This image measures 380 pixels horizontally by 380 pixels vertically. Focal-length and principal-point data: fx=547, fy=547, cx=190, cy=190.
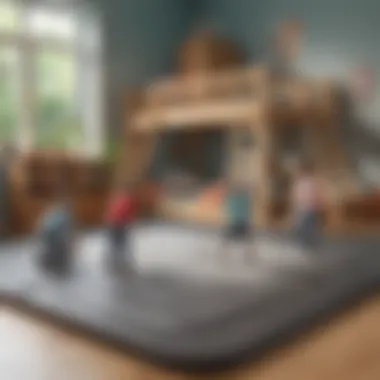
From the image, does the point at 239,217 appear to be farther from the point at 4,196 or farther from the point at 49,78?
the point at 49,78

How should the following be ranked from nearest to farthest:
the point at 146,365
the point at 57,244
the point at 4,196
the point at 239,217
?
the point at 146,365 < the point at 57,244 < the point at 239,217 < the point at 4,196

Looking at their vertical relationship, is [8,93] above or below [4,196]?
above

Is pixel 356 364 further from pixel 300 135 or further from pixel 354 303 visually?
pixel 300 135

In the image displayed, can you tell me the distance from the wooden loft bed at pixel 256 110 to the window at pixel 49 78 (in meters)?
0.28

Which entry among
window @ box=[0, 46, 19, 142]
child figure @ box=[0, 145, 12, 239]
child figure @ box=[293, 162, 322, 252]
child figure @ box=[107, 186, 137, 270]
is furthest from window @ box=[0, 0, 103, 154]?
child figure @ box=[293, 162, 322, 252]

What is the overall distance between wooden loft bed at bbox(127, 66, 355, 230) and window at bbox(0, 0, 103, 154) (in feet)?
0.93

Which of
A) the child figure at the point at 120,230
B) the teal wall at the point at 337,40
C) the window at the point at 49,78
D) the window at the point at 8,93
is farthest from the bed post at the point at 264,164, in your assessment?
the window at the point at 8,93

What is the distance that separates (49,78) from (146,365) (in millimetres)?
2417

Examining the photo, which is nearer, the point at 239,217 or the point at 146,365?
the point at 146,365

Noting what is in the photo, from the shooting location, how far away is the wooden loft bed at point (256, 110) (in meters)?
2.55

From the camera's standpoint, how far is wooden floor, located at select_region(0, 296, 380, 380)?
97cm

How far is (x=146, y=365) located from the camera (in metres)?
1.01

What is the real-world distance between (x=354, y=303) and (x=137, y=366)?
61 centimetres

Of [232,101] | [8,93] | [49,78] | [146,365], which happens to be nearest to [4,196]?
[8,93]
